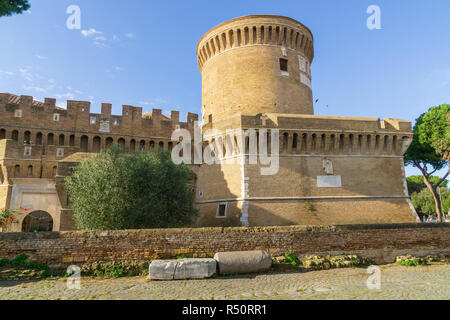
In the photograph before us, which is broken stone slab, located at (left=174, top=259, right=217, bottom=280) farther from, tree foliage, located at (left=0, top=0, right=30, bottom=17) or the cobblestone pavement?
tree foliage, located at (left=0, top=0, right=30, bottom=17)

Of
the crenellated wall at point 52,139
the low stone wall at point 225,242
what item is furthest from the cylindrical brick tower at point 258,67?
the low stone wall at point 225,242

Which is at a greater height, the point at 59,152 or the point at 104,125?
the point at 104,125

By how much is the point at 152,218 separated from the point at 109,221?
150 centimetres

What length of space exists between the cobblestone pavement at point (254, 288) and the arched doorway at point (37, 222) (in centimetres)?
1220

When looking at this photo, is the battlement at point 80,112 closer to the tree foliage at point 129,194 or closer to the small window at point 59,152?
the small window at point 59,152

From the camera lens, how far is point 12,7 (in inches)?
328

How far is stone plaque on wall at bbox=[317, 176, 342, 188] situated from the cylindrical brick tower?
5.11 meters

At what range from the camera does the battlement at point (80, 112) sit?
17.7 metres

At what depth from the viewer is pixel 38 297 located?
5664mm

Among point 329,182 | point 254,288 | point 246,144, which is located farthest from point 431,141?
point 254,288

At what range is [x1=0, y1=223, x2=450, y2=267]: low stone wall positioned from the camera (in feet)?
25.0

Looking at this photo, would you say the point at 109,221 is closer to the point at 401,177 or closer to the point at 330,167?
the point at 330,167

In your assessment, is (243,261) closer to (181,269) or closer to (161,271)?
(181,269)

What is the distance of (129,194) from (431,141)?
21.5m
